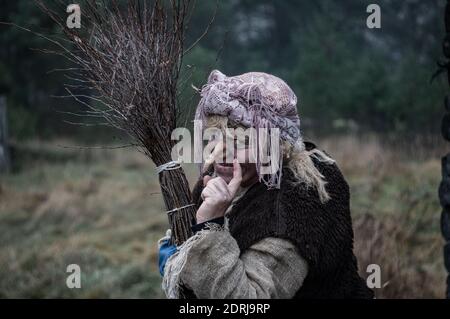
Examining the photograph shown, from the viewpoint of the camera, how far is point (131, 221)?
28.6 feet

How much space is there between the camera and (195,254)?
6.87 feet

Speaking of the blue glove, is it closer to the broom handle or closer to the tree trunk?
the broom handle

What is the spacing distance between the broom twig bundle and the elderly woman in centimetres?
15

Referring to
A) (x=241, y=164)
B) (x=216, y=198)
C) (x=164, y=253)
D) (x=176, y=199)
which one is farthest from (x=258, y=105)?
(x=164, y=253)

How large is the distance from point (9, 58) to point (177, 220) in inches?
583

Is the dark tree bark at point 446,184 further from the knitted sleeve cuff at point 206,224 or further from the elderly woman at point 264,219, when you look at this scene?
the knitted sleeve cuff at point 206,224

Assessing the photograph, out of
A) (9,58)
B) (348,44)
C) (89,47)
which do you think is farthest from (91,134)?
(89,47)

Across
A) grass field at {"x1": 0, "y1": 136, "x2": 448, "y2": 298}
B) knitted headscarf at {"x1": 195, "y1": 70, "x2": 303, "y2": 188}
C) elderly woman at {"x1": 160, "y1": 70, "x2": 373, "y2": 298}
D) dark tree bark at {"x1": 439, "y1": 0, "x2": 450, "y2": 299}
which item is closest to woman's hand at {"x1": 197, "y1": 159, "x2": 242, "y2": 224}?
elderly woman at {"x1": 160, "y1": 70, "x2": 373, "y2": 298}

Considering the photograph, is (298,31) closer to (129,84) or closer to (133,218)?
(133,218)

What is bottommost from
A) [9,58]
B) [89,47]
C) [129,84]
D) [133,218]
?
[133,218]

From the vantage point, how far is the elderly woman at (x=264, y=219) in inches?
82.0

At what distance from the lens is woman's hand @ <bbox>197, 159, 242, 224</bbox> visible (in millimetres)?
→ 2191

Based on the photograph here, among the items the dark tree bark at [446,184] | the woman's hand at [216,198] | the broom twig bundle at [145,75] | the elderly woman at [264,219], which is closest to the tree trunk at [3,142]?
the dark tree bark at [446,184]

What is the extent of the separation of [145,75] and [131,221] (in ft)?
21.0
